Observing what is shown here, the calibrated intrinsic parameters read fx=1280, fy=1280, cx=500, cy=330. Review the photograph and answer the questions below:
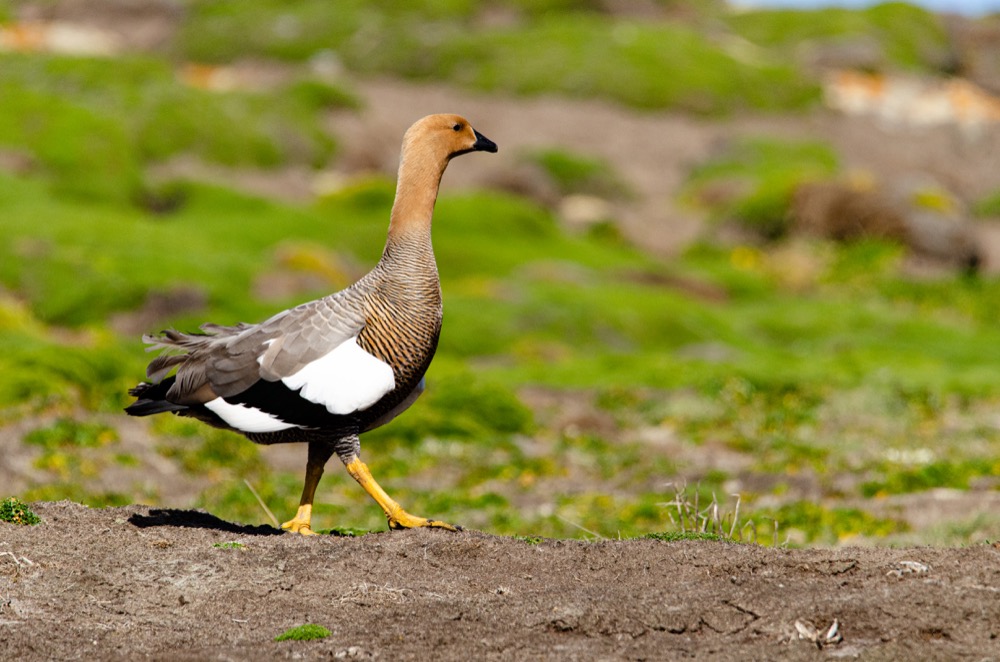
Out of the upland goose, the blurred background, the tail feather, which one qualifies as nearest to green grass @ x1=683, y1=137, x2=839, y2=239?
the blurred background

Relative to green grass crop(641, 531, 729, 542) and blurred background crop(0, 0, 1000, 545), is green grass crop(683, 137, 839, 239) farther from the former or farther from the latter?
green grass crop(641, 531, 729, 542)

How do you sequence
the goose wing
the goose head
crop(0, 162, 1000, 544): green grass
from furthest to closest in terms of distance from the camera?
1. crop(0, 162, 1000, 544): green grass
2. the goose head
3. the goose wing

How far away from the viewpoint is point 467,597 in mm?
8469

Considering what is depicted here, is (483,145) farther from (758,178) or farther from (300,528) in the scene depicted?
(758,178)

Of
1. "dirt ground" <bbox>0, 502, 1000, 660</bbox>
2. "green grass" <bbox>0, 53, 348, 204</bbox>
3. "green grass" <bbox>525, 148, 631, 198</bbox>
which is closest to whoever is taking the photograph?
"dirt ground" <bbox>0, 502, 1000, 660</bbox>

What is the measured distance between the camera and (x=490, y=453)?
2098 centimetres

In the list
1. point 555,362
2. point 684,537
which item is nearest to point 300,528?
point 684,537

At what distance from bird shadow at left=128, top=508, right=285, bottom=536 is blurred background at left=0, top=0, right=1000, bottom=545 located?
7.21 feet

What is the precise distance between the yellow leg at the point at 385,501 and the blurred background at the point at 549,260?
7.03ft

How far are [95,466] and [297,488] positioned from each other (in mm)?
2789

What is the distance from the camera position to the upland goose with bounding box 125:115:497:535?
31.6 ft

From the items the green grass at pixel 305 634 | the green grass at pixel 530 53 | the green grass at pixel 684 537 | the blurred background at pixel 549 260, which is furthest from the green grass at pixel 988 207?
the green grass at pixel 305 634

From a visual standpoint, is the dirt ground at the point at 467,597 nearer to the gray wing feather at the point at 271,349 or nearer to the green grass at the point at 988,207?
the gray wing feather at the point at 271,349

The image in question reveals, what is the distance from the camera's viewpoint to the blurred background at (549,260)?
18281 mm
